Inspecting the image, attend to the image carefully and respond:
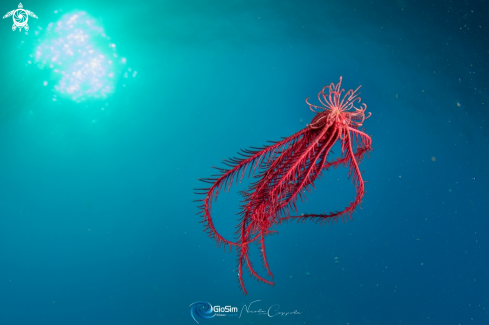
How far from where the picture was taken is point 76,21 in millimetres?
4953

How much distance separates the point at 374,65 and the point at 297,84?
4.92 ft

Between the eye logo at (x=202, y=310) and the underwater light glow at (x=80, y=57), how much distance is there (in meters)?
4.83

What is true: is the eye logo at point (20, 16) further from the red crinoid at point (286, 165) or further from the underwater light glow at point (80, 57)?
the red crinoid at point (286, 165)

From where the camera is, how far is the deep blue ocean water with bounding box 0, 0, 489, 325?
462 cm

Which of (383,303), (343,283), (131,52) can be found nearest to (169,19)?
(131,52)

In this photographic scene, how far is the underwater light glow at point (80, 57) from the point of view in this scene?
4961 mm

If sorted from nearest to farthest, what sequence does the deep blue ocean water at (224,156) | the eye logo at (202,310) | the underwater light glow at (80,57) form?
the deep blue ocean water at (224,156), the underwater light glow at (80,57), the eye logo at (202,310)

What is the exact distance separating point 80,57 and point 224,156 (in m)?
3.73

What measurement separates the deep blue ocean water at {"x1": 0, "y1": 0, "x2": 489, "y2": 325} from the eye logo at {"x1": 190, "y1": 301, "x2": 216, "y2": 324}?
113mm

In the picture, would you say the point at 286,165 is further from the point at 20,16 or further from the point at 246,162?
the point at 20,16
